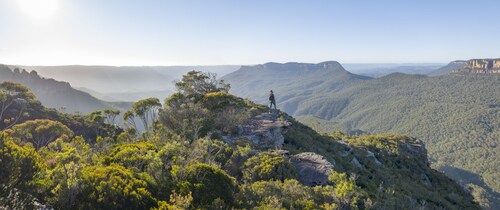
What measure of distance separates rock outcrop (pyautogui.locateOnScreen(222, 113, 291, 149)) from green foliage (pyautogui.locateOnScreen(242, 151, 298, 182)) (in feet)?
27.3

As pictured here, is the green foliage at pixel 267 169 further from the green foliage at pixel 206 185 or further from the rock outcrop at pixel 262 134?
the rock outcrop at pixel 262 134

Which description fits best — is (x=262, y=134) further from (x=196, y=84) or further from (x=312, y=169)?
(x=196, y=84)

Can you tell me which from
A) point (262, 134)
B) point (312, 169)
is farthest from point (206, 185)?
point (262, 134)

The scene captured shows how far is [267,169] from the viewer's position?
23688 millimetres

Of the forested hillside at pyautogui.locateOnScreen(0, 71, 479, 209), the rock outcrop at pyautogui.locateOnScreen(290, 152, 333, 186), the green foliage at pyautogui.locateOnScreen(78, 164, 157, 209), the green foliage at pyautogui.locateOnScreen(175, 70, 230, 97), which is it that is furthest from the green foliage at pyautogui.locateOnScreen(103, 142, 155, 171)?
the green foliage at pyautogui.locateOnScreen(175, 70, 230, 97)

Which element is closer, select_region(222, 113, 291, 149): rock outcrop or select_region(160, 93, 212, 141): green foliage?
select_region(222, 113, 291, 149): rock outcrop

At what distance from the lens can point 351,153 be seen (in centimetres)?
4669

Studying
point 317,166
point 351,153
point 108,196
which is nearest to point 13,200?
point 108,196

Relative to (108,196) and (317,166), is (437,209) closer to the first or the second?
(317,166)

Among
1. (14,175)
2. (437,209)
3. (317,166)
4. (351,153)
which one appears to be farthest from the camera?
(351,153)

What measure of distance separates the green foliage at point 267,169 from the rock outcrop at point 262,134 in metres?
8.32

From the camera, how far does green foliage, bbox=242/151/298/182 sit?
23484 mm

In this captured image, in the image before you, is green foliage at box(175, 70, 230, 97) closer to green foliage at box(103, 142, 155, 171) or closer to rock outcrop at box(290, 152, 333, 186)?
rock outcrop at box(290, 152, 333, 186)

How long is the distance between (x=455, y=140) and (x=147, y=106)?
638 ft
